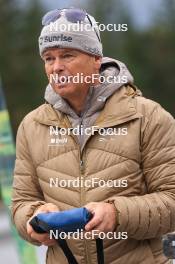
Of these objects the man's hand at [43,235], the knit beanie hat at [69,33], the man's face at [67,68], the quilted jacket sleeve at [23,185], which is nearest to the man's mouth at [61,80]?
the man's face at [67,68]

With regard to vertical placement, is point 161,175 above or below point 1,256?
above

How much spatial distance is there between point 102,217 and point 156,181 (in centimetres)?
25

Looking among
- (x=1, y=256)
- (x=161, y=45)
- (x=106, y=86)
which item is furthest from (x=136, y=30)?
(x=106, y=86)

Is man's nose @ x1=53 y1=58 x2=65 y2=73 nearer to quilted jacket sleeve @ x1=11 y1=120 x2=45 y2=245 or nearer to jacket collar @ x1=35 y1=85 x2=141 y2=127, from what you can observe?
jacket collar @ x1=35 y1=85 x2=141 y2=127

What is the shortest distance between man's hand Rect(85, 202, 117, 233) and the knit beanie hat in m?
0.52

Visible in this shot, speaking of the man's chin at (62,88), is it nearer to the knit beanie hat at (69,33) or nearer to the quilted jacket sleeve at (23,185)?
the knit beanie hat at (69,33)

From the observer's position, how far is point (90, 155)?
2.65 metres

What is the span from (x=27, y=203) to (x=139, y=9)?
14887mm

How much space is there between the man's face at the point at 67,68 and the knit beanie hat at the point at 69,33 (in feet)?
0.07

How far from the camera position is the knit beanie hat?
2.65 metres

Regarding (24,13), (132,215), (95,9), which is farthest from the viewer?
(24,13)

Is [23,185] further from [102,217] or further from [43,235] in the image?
[102,217]

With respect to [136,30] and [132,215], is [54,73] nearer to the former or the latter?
[132,215]

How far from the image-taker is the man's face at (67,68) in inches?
104
